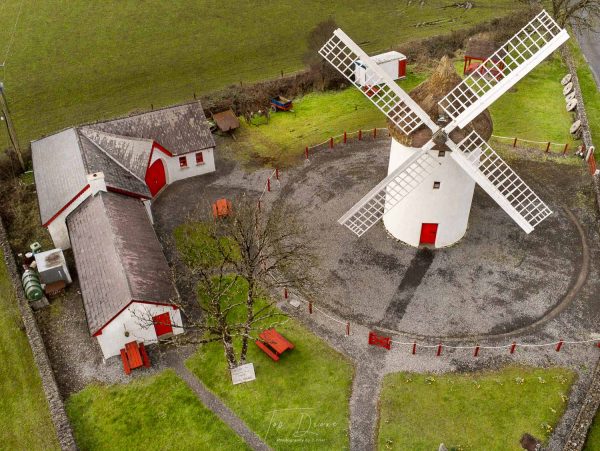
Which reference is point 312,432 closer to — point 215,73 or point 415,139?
point 415,139

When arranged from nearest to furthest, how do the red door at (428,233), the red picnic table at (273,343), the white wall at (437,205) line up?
1. the red picnic table at (273,343)
2. the white wall at (437,205)
3. the red door at (428,233)

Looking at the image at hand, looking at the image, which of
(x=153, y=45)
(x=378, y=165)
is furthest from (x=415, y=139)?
(x=153, y=45)

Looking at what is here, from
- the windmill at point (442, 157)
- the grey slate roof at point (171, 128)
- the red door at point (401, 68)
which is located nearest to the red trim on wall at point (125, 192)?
the grey slate roof at point (171, 128)

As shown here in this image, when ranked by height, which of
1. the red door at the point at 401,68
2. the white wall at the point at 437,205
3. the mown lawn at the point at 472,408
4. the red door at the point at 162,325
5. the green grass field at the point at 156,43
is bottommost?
the mown lawn at the point at 472,408

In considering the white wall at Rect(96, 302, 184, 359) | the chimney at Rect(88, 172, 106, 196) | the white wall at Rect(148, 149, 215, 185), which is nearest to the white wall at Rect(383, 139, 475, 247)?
the white wall at Rect(148, 149, 215, 185)

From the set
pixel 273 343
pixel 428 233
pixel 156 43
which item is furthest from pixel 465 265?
pixel 156 43

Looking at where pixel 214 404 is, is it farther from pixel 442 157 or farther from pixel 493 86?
pixel 493 86

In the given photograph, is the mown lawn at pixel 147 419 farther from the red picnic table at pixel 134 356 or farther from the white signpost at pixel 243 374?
the white signpost at pixel 243 374
